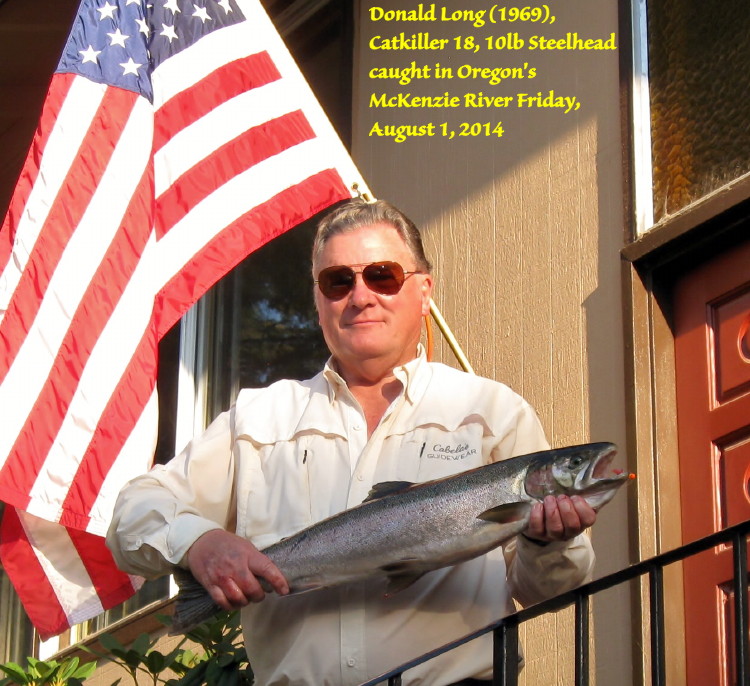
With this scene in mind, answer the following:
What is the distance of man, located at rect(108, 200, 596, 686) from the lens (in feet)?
11.3

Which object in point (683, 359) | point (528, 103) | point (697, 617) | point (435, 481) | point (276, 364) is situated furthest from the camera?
point (276, 364)

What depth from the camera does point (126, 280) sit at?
539cm

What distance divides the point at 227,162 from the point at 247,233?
311 millimetres

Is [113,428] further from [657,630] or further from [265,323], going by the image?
[657,630]

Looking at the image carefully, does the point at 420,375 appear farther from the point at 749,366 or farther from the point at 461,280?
the point at 461,280

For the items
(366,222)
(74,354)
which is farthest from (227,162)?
(366,222)

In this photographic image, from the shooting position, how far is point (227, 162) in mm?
5559

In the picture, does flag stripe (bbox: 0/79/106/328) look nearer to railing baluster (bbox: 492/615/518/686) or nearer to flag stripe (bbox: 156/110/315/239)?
flag stripe (bbox: 156/110/315/239)

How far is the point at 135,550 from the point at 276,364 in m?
3.95

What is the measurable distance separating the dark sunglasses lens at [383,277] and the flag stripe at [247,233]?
4.89 ft

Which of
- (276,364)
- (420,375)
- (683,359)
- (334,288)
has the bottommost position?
(420,375)

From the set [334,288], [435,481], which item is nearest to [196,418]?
[334,288]

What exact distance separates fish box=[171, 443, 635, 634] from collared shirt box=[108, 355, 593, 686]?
12 cm

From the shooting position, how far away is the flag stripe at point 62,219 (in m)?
5.34
